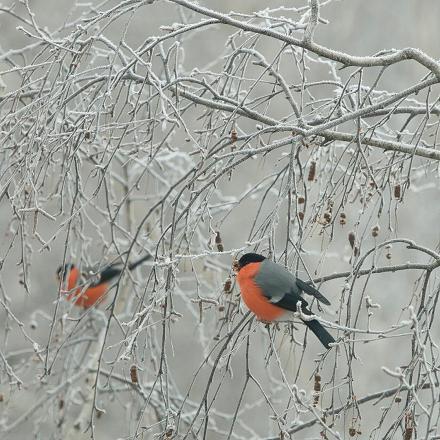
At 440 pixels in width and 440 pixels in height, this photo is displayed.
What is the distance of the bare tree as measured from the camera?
3.14 metres

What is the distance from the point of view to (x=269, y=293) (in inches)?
151

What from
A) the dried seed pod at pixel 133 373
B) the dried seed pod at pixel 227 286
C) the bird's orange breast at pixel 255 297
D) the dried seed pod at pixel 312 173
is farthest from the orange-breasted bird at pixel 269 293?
the dried seed pod at pixel 133 373

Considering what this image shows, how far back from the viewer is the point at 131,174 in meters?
6.75

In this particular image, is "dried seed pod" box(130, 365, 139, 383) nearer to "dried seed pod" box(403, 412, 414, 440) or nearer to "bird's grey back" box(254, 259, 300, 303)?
"bird's grey back" box(254, 259, 300, 303)

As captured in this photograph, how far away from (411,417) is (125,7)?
1534 millimetres

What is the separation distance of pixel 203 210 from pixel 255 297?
2.48 feet

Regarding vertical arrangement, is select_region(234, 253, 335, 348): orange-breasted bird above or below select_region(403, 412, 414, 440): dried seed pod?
above

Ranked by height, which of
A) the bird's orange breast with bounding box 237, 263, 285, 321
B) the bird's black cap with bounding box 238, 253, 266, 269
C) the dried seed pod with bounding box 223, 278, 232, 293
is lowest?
the dried seed pod with bounding box 223, 278, 232, 293

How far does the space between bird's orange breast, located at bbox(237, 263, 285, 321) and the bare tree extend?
10 centimetres

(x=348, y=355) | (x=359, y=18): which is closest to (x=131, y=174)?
(x=348, y=355)

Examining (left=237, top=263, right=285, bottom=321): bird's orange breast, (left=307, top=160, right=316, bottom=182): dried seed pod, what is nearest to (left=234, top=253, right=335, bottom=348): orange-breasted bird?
(left=237, top=263, right=285, bottom=321): bird's orange breast

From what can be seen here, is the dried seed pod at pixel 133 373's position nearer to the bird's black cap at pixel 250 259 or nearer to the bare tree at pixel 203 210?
the bare tree at pixel 203 210

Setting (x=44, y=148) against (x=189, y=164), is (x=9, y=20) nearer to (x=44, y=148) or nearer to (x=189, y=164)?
(x=189, y=164)

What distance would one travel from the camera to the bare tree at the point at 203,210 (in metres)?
3.14
